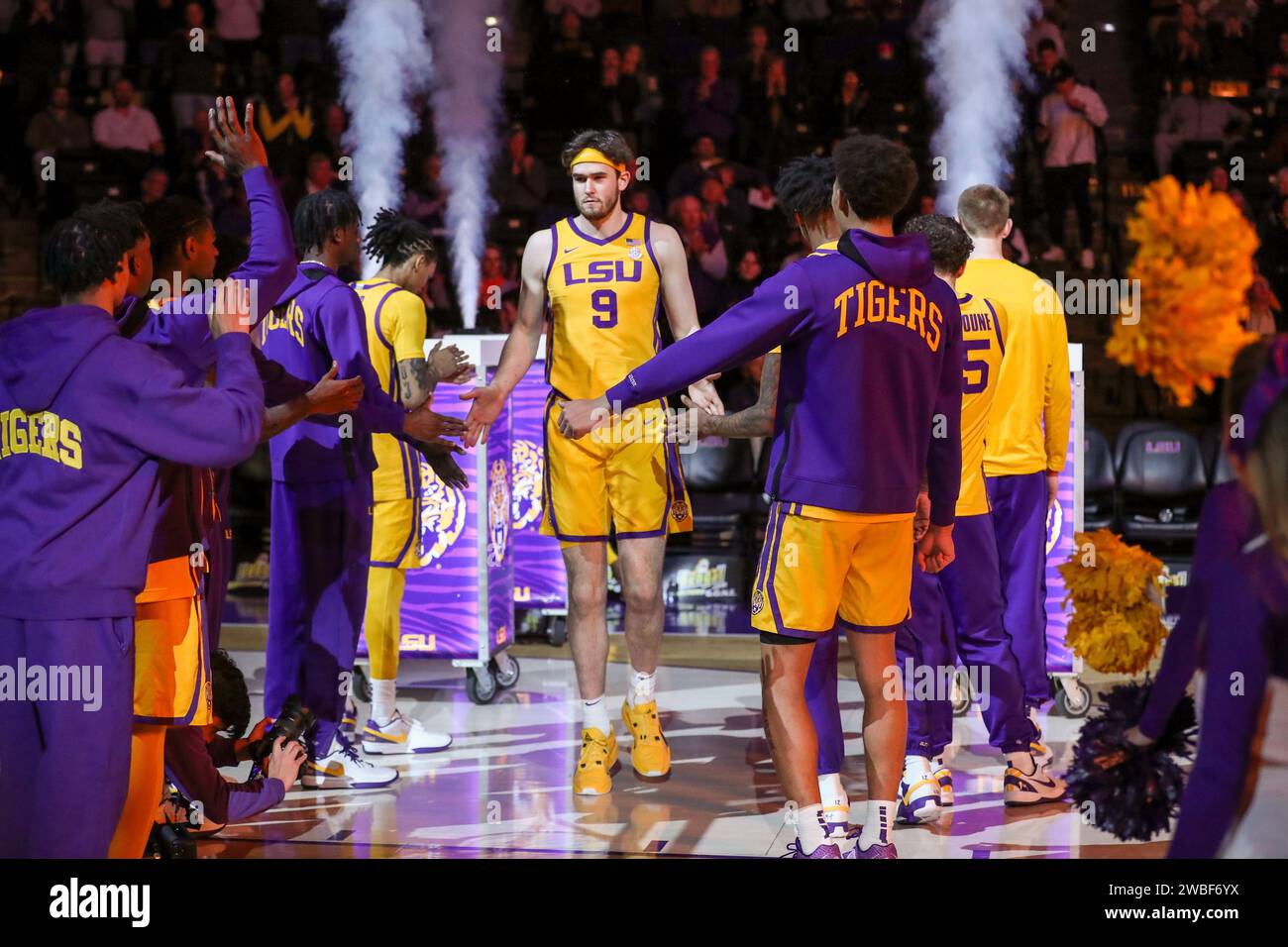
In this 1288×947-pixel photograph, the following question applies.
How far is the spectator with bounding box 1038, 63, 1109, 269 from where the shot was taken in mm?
10844

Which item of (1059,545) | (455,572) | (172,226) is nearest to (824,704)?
(172,226)

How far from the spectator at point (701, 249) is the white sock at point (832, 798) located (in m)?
6.03

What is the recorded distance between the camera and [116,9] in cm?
1260

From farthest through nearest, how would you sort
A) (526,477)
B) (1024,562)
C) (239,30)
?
1. (239,30)
2. (526,477)
3. (1024,562)

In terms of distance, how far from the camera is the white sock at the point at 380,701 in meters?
5.89

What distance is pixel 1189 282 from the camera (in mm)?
2445

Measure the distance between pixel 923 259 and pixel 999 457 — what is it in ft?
5.32

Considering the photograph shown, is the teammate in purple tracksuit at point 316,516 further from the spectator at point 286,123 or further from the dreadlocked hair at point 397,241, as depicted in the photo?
the spectator at point 286,123

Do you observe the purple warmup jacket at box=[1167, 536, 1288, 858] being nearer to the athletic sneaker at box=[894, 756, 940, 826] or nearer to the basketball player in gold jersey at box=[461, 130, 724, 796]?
the athletic sneaker at box=[894, 756, 940, 826]

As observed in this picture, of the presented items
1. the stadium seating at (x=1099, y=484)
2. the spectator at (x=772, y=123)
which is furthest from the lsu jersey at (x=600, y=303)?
the spectator at (x=772, y=123)

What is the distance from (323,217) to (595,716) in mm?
1964

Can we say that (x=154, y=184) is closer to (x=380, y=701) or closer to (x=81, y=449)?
(x=380, y=701)
